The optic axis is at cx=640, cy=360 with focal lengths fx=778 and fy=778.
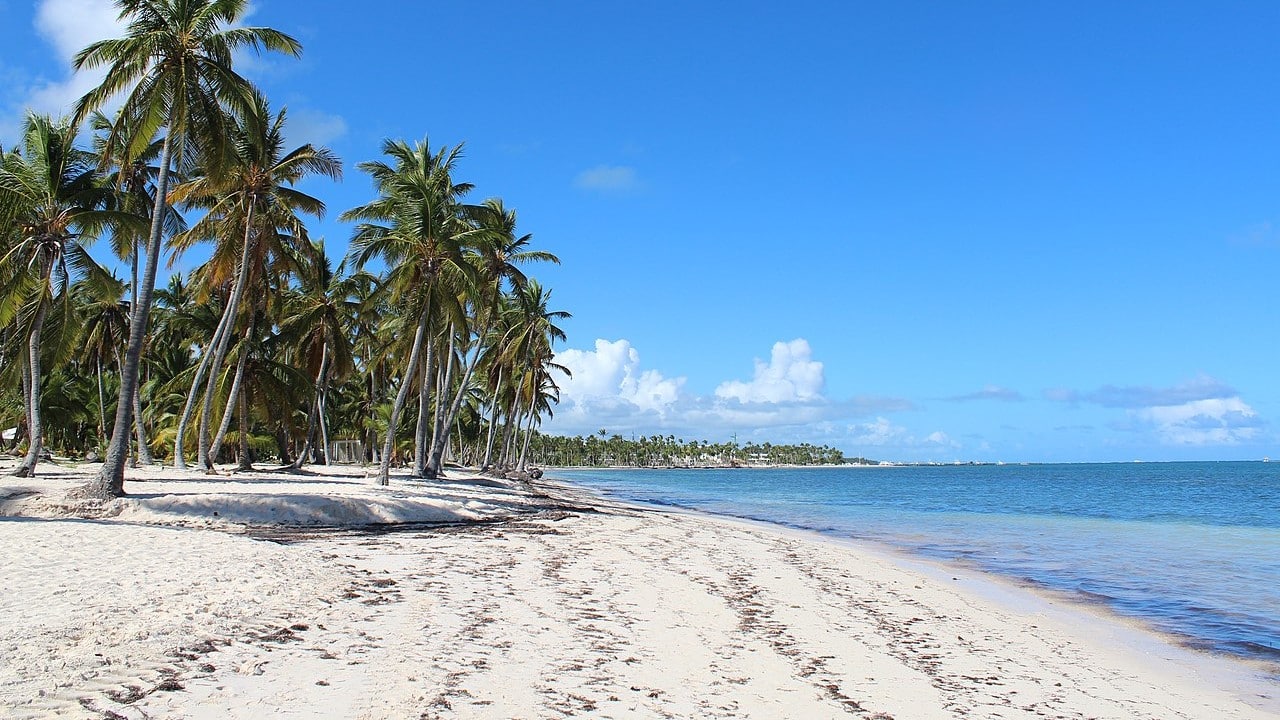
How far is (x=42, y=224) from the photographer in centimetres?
1980

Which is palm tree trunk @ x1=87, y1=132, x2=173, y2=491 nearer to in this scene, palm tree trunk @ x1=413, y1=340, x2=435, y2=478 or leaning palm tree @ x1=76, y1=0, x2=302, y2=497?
leaning palm tree @ x1=76, y1=0, x2=302, y2=497

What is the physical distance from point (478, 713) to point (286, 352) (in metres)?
35.9

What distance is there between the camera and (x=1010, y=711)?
649 centimetres

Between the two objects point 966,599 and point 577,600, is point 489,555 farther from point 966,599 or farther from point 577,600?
point 966,599

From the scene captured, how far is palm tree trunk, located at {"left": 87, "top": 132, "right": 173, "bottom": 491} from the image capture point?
1492 cm

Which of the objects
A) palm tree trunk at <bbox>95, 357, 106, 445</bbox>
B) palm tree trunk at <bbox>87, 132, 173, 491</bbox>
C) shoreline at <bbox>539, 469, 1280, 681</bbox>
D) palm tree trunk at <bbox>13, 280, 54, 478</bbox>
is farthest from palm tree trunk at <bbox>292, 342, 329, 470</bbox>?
shoreline at <bbox>539, 469, 1280, 681</bbox>

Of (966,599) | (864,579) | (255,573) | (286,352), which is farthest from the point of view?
(286,352)

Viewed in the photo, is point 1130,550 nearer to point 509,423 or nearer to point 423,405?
point 423,405

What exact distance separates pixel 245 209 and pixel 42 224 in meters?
4.94

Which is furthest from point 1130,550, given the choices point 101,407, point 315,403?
point 101,407

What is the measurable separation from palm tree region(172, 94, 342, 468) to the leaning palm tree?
198 inches

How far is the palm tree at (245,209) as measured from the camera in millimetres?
22734

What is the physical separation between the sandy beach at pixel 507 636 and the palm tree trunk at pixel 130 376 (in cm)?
62

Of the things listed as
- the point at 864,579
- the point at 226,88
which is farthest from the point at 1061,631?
the point at 226,88
